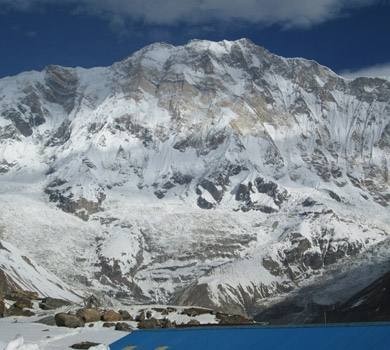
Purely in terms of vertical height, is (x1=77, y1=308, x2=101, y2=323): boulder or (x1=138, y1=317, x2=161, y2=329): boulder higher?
(x1=77, y1=308, x2=101, y2=323): boulder

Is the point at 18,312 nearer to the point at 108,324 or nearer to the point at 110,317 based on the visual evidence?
the point at 110,317

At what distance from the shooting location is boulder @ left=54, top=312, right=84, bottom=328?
72.7 m

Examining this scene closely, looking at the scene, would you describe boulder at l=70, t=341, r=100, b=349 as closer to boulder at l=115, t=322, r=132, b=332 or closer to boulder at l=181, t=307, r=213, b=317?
boulder at l=115, t=322, r=132, b=332

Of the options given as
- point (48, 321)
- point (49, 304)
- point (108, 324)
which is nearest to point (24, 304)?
point (49, 304)

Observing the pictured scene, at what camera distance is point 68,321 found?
2872 inches

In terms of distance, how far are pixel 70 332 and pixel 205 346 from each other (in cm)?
2089

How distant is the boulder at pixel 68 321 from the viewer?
72.7 metres

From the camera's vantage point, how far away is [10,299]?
11025 cm

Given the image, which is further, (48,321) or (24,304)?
(24,304)

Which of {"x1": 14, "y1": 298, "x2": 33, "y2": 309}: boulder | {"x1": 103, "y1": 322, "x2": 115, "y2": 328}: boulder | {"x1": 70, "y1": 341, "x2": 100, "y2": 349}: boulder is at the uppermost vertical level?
{"x1": 14, "y1": 298, "x2": 33, "y2": 309}: boulder

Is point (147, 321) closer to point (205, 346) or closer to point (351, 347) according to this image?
point (205, 346)

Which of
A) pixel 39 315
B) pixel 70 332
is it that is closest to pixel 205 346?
pixel 70 332

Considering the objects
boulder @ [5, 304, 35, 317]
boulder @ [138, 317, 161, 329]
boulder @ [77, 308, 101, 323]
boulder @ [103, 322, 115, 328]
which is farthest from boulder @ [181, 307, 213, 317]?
boulder @ [103, 322, 115, 328]

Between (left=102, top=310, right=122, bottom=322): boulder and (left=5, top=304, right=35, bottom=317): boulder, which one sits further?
(left=5, top=304, right=35, bottom=317): boulder
